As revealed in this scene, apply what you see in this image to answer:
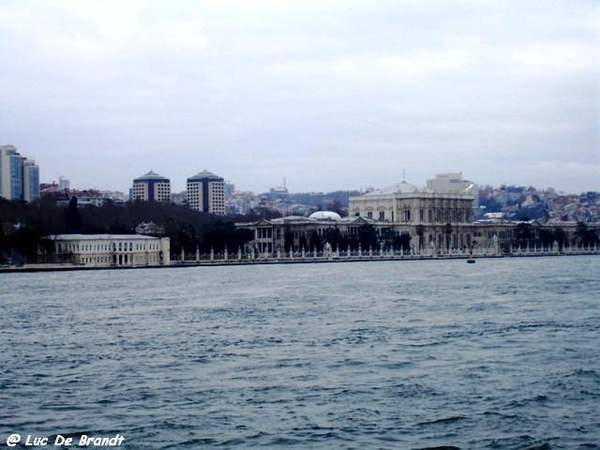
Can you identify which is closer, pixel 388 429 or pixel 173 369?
pixel 388 429

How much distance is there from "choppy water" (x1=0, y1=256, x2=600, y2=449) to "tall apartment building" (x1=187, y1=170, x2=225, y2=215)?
13174 cm

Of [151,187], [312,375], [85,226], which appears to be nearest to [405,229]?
[85,226]

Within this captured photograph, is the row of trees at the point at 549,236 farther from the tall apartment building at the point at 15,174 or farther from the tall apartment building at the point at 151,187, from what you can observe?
the tall apartment building at the point at 151,187

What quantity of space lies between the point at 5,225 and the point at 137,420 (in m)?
56.6

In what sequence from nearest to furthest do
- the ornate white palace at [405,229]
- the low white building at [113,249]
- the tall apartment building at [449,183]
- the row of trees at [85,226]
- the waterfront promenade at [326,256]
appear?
the row of trees at [85,226]
the waterfront promenade at [326,256]
the low white building at [113,249]
the ornate white palace at [405,229]
the tall apartment building at [449,183]

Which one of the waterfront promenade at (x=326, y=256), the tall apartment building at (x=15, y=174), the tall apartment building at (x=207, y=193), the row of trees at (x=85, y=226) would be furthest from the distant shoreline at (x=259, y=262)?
the tall apartment building at (x=207, y=193)

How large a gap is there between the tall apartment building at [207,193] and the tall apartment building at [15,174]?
27.1 meters

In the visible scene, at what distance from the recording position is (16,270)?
57.6 metres

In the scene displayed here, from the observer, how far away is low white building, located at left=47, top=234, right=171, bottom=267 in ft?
218

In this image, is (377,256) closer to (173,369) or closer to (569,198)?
(173,369)

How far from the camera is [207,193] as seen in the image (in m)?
161

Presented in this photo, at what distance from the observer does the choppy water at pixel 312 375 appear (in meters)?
11.8

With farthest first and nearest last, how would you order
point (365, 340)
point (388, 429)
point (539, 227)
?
point (539, 227), point (365, 340), point (388, 429)

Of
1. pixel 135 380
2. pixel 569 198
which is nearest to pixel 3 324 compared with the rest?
pixel 135 380
